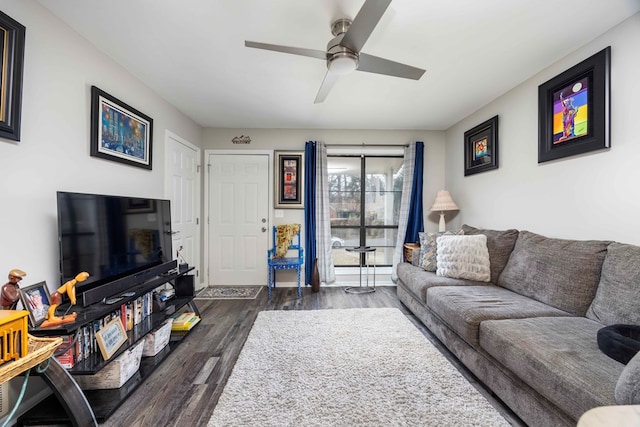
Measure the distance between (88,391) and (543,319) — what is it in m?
2.96

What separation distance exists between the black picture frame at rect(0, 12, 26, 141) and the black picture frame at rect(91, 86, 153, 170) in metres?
0.53

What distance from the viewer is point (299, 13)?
172 centimetres

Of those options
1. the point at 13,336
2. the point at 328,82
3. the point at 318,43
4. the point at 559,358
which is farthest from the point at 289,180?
the point at 559,358

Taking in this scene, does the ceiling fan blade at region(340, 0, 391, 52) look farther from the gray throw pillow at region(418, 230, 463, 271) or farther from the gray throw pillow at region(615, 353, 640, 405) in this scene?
the gray throw pillow at region(418, 230, 463, 271)

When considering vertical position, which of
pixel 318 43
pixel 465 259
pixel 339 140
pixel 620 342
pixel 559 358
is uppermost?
pixel 318 43

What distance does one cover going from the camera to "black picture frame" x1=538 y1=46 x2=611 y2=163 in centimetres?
191

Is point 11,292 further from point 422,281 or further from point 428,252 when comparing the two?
point 428,252

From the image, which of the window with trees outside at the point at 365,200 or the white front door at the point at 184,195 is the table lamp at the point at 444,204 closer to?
the window with trees outside at the point at 365,200

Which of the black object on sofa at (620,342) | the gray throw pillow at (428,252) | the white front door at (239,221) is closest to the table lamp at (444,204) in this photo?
the gray throw pillow at (428,252)

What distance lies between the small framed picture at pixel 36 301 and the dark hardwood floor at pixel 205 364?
2.29 ft

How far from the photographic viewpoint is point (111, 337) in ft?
5.66

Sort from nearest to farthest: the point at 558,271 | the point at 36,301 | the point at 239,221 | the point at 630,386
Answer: the point at 630,386 → the point at 36,301 → the point at 558,271 → the point at 239,221

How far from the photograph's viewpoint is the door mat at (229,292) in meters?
3.63

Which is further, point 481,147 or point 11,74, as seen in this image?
point 481,147
